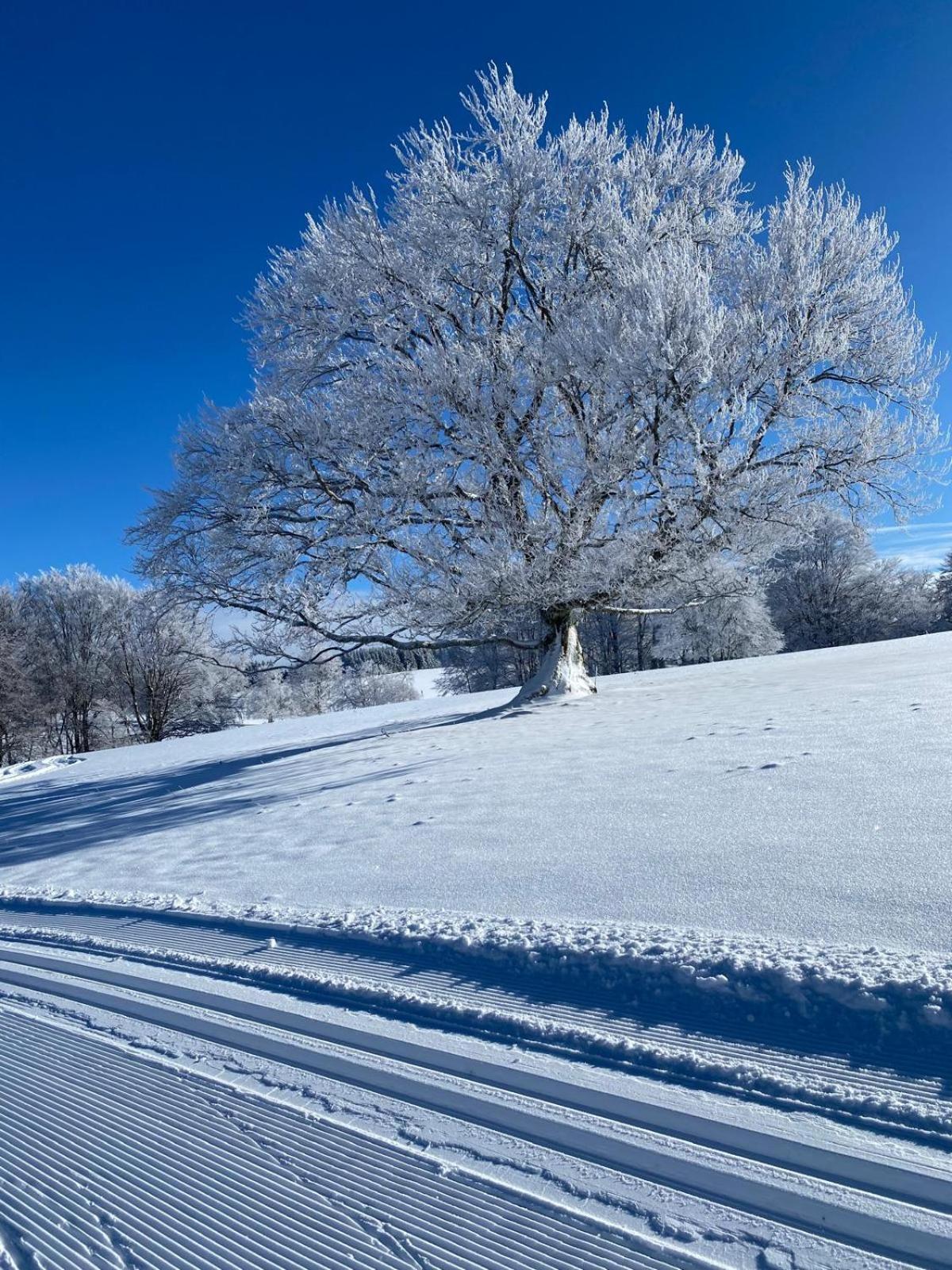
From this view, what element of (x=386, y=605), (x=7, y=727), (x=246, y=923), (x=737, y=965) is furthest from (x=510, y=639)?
(x=7, y=727)

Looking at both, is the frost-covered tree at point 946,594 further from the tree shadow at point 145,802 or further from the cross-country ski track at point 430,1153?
the cross-country ski track at point 430,1153

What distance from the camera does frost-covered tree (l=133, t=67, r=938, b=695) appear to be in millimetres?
8148

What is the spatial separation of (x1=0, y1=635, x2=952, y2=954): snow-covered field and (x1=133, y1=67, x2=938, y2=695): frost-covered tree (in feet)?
6.82

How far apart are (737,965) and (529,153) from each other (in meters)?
9.90

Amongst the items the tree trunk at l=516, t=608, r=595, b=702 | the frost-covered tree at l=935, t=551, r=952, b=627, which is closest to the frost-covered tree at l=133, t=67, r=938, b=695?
the tree trunk at l=516, t=608, r=595, b=702

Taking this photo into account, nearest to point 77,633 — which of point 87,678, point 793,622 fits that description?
point 87,678

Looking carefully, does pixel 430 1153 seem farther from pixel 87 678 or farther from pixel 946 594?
pixel 946 594

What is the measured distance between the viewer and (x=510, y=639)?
1035cm

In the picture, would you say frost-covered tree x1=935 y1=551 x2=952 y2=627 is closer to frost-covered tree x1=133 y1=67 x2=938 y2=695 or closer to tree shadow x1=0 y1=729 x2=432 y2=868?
frost-covered tree x1=133 y1=67 x2=938 y2=695

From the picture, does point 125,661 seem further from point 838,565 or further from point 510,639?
point 838,565

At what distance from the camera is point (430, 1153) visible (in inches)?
68.7

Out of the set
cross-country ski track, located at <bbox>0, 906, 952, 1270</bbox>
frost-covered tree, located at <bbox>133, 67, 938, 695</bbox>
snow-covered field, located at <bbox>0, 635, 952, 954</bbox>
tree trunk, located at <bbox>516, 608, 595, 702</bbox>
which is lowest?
cross-country ski track, located at <bbox>0, 906, 952, 1270</bbox>

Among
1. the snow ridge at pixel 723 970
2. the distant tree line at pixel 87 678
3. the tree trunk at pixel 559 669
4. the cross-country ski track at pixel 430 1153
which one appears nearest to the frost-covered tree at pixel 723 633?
the distant tree line at pixel 87 678

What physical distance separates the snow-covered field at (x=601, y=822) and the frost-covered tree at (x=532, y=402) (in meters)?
2.08
